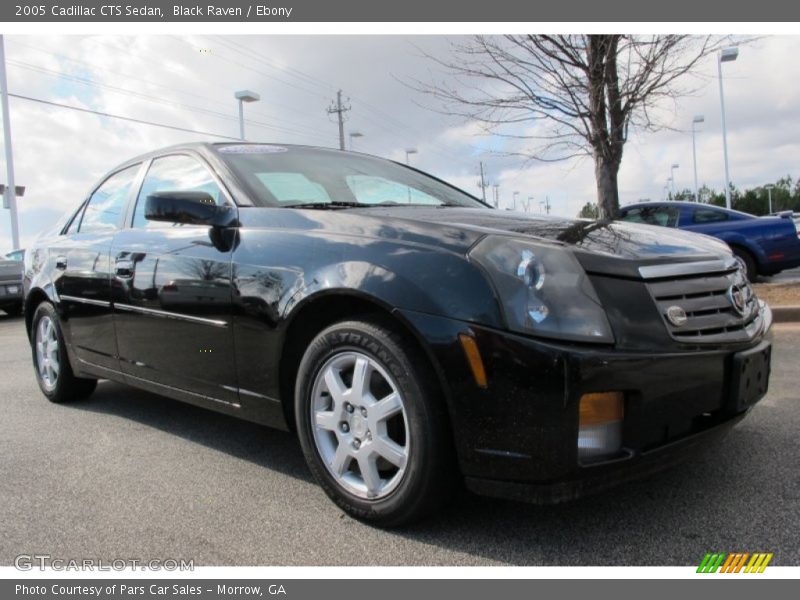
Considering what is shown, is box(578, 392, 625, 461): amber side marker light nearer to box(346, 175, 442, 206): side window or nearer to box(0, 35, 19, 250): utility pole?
box(346, 175, 442, 206): side window

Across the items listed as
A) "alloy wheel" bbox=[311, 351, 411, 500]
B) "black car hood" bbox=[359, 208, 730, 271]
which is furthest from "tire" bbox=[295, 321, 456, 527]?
"black car hood" bbox=[359, 208, 730, 271]

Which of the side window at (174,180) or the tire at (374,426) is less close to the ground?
the side window at (174,180)

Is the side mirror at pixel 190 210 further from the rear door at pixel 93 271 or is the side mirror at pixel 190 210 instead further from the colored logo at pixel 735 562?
the colored logo at pixel 735 562

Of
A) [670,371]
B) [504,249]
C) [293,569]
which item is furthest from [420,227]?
[293,569]

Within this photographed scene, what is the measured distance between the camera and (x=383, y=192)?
3.37m

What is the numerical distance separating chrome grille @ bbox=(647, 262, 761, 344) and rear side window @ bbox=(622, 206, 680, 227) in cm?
758

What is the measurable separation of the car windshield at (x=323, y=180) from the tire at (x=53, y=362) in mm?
1978

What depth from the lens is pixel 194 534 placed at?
236 centimetres

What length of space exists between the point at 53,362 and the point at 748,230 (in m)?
8.85

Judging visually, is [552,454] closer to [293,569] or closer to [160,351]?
[293,569]

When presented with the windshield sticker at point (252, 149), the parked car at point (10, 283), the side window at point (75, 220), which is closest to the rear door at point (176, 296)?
the windshield sticker at point (252, 149)

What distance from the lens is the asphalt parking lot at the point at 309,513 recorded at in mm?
2141

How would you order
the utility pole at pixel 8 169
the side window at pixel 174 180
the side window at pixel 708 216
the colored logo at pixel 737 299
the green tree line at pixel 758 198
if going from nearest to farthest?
the colored logo at pixel 737 299
the side window at pixel 174 180
the side window at pixel 708 216
the utility pole at pixel 8 169
the green tree line at pixel 758 198

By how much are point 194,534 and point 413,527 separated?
0.81 meters
